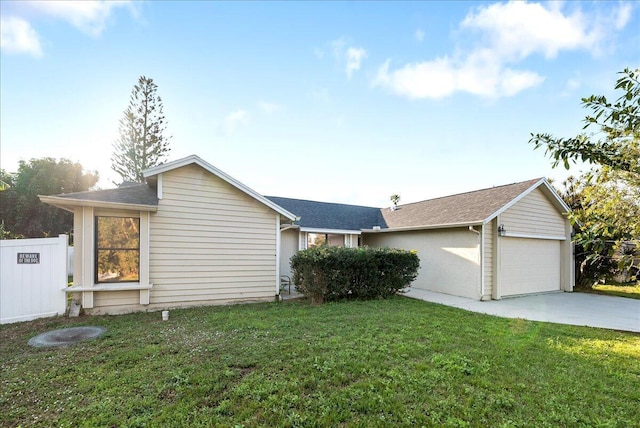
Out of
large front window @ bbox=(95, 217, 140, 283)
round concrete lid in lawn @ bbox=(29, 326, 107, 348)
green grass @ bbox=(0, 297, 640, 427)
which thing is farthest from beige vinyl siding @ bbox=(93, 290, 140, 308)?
round concrete lid in lawn @ bbox=(29, 326, 107, 348)

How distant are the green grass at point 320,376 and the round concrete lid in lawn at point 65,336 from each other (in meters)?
0.20

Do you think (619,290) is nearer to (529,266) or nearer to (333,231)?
(529,266)

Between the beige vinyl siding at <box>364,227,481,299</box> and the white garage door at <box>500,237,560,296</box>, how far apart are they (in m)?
1.10

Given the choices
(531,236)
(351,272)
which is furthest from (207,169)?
(531,236)

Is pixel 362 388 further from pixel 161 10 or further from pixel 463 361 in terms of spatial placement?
pixel 161 10

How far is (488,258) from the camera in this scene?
32.6 ft

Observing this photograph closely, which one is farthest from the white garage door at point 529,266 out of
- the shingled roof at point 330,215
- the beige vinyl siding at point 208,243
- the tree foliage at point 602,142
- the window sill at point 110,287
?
the window sill at point 110,287

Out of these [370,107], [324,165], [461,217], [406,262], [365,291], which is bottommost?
[365,291]

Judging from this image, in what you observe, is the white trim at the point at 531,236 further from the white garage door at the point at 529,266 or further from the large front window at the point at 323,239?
the large front window at the point at 323,239

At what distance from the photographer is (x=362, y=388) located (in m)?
3.37

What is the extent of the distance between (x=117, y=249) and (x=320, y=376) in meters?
6.36

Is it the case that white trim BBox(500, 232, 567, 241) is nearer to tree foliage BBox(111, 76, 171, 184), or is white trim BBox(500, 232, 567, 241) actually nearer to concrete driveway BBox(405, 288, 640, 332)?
concrete driveway BBox(405, 288, 640, 332)

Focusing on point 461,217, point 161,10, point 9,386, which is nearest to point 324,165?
point 461,217

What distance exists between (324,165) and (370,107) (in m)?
4.44
